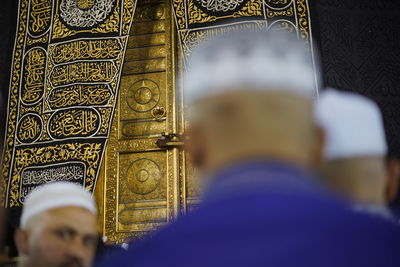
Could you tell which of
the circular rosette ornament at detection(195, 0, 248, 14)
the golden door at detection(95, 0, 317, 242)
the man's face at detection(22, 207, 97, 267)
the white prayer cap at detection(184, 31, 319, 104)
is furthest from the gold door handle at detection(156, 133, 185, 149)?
the white prayer cap at detection(184, 31, 319, 104)

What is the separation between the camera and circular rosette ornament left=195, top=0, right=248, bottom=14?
4371mm

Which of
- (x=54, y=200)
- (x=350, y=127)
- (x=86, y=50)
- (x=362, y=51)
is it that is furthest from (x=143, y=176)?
(x=350, y=127)

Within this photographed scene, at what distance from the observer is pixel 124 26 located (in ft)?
14.8

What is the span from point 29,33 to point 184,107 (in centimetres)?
154

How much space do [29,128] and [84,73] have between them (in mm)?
626

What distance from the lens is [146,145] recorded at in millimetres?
5258

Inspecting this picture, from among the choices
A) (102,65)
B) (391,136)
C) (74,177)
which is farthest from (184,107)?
(391,136)

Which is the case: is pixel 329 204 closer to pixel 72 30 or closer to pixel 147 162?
pixel 72 30

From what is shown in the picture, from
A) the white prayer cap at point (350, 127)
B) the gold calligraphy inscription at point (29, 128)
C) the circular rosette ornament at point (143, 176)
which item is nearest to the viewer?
the white prayer cap at point (350, 127)

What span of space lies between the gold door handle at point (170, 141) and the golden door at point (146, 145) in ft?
0.03

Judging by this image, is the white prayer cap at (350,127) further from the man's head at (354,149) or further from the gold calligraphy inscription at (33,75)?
the gold calligraphy inscription at (33,75)

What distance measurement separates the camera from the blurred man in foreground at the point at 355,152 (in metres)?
1.21

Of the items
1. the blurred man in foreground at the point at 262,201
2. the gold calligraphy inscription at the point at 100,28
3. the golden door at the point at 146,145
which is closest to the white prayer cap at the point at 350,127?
the blurred man in foreground at the point at 262,201

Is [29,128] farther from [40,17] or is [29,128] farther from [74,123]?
[40,17]
